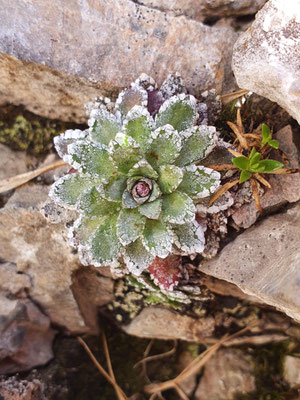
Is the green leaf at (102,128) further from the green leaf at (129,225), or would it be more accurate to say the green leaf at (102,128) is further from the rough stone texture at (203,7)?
the rough stone texture at (203,7)

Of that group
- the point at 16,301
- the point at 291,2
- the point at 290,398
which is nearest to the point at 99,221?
the point at 16,301

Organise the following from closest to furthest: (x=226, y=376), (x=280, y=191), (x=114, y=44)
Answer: (x=280, y=191) < (x=114, y=44) < (x=226, y=376)

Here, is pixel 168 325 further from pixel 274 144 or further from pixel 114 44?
pixel 114 44

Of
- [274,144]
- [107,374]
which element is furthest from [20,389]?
[274,144]

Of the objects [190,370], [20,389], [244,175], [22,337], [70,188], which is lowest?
[20,389]

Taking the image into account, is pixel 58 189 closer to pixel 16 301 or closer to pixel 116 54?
pixel 116 54

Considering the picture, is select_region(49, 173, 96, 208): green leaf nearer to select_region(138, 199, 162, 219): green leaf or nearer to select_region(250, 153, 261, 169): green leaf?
select_region(138, 199, 162, 219): green leaf
